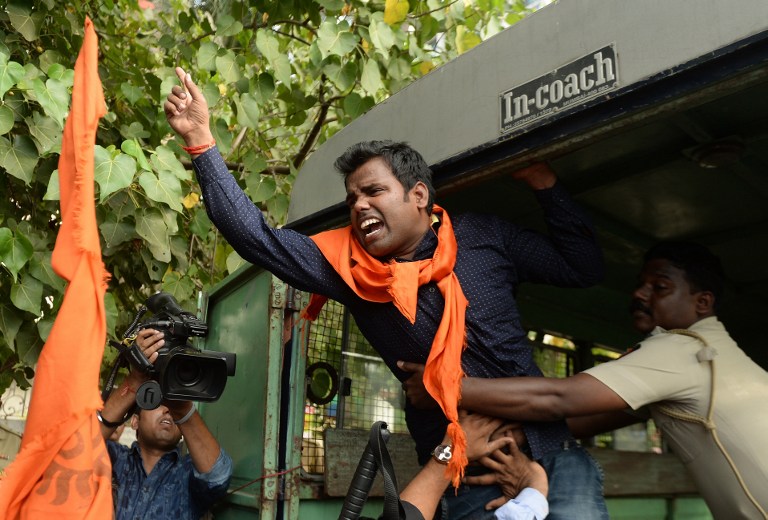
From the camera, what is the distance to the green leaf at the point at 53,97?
256cm

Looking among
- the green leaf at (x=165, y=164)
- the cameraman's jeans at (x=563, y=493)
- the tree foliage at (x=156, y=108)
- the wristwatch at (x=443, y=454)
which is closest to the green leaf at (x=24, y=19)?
the tree foliage at (x=156, y=108)

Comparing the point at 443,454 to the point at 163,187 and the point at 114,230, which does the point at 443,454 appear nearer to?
the point at 163,187

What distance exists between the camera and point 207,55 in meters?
3.65

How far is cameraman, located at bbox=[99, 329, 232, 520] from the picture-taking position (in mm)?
2859

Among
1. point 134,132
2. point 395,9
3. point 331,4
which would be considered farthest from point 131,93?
point 395,9

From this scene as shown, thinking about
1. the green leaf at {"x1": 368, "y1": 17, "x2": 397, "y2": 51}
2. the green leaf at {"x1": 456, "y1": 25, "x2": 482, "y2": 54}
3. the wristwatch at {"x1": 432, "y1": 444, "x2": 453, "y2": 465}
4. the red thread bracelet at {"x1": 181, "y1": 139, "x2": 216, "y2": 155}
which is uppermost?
the green leaf at {"x1": 456, "y1": 25, "x2": 482, "y2": 54}

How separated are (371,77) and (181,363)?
1896mm

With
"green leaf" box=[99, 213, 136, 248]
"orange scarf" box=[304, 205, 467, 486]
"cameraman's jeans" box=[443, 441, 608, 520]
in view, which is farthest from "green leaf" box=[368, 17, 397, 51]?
"cameraman's jeans" box=[443, 441, 608, 520]

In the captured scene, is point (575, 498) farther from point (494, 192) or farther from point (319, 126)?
point (319, 126)

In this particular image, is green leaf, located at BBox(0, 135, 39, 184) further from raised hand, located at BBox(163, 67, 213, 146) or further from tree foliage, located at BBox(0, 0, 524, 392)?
raised hand, located at BBox(163, 67, 213, 146)

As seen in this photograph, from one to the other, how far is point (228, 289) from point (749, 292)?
120 inches

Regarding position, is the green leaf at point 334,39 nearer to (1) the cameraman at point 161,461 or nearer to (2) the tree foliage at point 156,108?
(2) the tree foliage at point 156,108

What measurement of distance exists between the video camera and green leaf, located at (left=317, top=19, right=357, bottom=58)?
5.16 ft

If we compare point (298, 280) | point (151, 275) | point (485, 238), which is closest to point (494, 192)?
point (485, 238)
